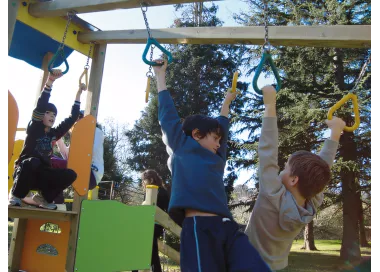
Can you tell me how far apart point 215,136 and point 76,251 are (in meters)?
2.29

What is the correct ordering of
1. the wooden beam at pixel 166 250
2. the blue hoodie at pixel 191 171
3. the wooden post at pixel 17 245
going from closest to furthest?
the blue hoodie at pixel 191 171, the wooden post at pixel 17 245, the wooden beam at pixel 166 250

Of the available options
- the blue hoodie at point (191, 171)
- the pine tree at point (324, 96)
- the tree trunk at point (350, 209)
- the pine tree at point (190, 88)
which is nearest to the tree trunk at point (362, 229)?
the tree trunk at point (350, 209)

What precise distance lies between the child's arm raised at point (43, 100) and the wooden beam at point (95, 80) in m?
0.60

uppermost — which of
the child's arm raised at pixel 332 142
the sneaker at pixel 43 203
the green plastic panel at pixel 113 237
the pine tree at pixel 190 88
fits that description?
the pine tree at pixel 190 88

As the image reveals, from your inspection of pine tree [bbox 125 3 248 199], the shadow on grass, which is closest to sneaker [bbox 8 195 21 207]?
the shadow on grass

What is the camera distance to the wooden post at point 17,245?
434cm

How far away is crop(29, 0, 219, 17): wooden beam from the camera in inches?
113

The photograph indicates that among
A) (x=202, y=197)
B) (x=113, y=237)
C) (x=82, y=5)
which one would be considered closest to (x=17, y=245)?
(x=113, y=237)

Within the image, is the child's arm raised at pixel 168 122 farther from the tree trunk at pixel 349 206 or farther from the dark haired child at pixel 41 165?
the tree trunk at pixel 349 206

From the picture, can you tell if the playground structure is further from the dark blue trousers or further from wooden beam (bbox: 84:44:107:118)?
the dark blue trousers

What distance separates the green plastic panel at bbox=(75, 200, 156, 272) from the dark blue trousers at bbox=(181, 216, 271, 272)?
85.8 inches

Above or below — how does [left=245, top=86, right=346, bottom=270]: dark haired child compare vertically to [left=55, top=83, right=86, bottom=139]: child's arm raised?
below

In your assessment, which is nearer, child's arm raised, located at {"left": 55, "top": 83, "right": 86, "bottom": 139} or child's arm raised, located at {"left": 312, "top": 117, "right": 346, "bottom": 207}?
child's arm raised, located at {"left": 312, "top": 117, "right": 346, "bottom": 207}

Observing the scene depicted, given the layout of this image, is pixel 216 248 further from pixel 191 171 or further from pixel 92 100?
pixel 92 100
